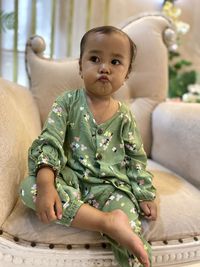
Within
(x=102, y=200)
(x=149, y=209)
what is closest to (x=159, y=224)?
(x=149, y=209)

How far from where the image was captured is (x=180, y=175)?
3.94ft

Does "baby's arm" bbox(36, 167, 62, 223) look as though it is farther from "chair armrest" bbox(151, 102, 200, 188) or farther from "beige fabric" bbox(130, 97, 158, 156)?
"beige fabric" bbox(130, 97, 158, 156)

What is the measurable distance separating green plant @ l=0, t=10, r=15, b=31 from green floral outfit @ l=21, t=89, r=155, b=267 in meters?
1.12

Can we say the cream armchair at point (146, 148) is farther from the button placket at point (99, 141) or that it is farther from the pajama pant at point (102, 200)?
the button placket at point (99, 141)

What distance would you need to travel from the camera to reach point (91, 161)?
2.97 feet

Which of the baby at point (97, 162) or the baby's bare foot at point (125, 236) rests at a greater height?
the baby at point (97, 162)

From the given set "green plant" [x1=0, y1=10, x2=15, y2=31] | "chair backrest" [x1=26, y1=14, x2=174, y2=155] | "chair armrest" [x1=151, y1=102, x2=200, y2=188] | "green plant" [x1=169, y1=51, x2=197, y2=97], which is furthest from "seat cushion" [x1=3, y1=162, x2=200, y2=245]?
"green plant" [x1=169, y1=51, x2=197, y2=97]

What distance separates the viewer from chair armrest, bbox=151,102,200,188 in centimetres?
112

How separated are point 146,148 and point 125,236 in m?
0.68

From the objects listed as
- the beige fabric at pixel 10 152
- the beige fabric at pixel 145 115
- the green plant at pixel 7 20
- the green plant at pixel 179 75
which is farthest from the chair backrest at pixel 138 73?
the green plant at pixel 179 75

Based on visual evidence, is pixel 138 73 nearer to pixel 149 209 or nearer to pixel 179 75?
pixel 149 209

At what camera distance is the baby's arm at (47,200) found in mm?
750

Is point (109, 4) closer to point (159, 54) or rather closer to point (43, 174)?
point (159, 54)

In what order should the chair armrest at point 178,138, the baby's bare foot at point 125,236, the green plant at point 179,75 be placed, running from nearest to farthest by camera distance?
the baby's bare foot at point 125,236 → the chair armrest at point 178,138 → the green plant at point 179,75
